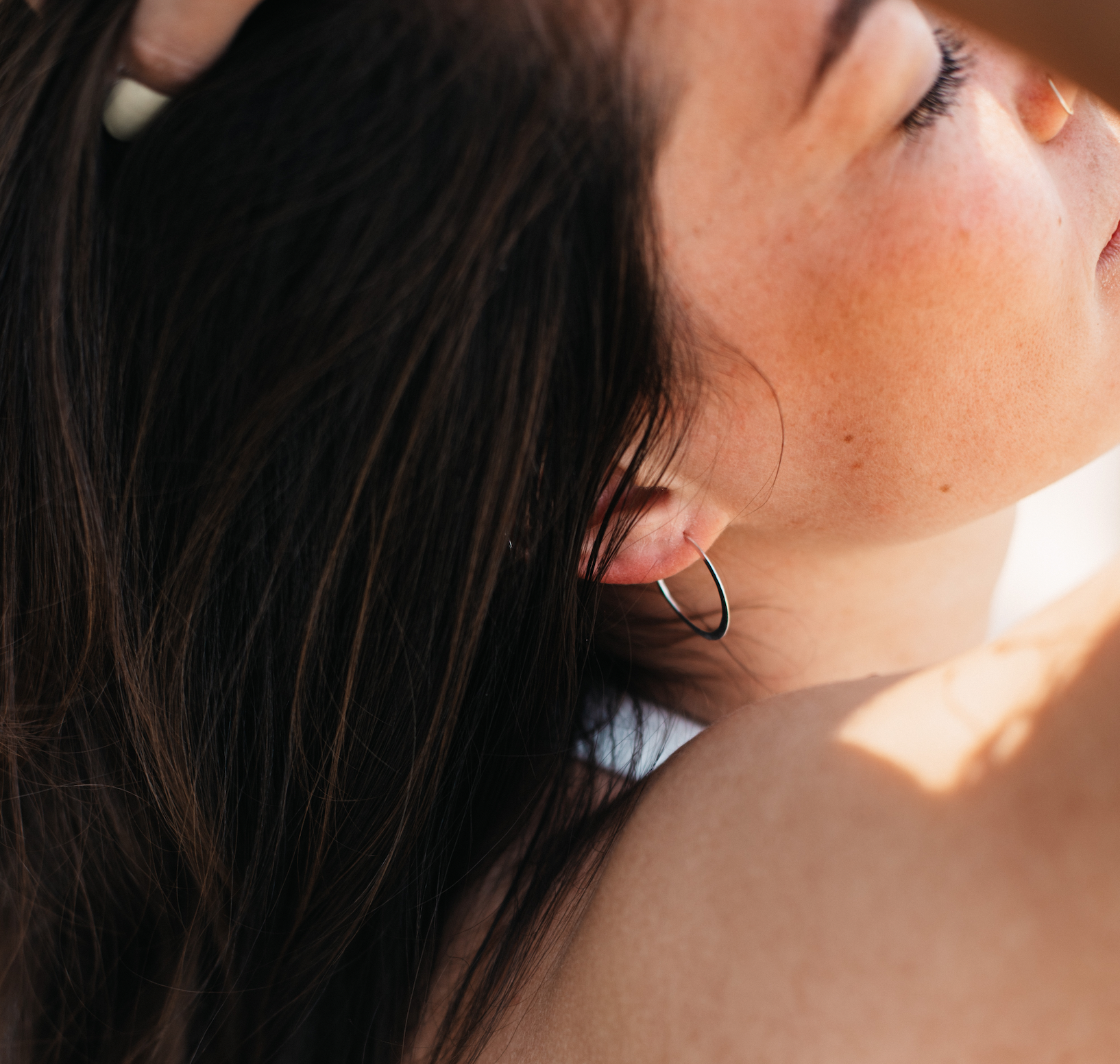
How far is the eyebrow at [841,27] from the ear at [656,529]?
Result: 331mm

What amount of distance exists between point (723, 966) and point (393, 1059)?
0.43 meters

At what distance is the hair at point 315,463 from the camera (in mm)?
603

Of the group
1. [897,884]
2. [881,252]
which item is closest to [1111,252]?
[881,252]

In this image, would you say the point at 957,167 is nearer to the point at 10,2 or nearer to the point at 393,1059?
the point at 10,2

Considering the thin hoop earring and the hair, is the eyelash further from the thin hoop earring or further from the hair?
the thin hoop earring

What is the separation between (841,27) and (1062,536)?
4.38 ft

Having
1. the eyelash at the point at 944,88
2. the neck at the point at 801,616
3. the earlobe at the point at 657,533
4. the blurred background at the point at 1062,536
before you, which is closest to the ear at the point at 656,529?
the earlobe at the point at 657,533

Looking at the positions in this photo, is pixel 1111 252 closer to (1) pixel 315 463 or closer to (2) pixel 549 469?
(2) pixel 549 469

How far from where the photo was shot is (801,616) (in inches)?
41.2

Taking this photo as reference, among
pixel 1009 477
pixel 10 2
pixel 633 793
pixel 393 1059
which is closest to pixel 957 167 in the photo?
pixel 1009 477

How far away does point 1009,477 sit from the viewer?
2.62 feet

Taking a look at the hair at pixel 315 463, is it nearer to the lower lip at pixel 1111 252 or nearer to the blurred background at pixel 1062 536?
the lower lip at pixel 1111 252

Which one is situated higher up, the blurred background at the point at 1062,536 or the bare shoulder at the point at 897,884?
the bare shoulder at the point at 897,884

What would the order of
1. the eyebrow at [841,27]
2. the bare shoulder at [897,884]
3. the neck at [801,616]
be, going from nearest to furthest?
the bare shoulder at [897,884], the eyebrow at [841,27], the neck at [801,616]
